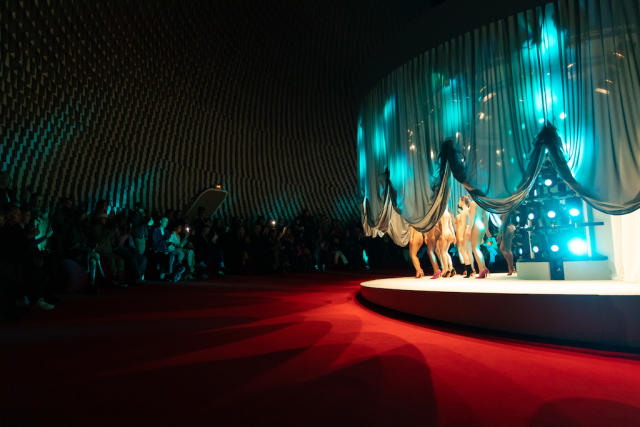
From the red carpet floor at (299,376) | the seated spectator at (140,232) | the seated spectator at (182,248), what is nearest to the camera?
the red carpet floor at (299,376)

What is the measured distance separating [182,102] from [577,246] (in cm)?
968

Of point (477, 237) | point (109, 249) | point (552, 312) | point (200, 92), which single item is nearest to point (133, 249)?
point (109, 249)

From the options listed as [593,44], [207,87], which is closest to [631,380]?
[593,44]

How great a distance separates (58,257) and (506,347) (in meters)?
5.60

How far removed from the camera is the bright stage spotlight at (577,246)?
4.29m

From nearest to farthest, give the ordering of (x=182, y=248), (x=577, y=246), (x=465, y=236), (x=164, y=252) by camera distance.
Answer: (x=577, y=246) → (x=465, y=236) → (x=164, y=252) → (x=182, y=248)

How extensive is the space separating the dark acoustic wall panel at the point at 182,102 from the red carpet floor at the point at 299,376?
5.68m

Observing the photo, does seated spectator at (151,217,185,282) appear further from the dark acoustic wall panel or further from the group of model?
the group of model

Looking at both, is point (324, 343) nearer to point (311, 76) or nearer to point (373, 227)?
point (373, 227)

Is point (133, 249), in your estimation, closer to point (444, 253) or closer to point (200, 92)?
point (444, 253)

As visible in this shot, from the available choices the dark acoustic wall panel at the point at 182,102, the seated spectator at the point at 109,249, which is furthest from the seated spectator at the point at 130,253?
the dark acoustic wall panel at the point at 182,102

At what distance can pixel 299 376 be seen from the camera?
1.87 meters

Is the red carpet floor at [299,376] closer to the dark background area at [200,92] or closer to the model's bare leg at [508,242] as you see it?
the model's bare leg at [508,242]

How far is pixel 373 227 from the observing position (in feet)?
17.7
